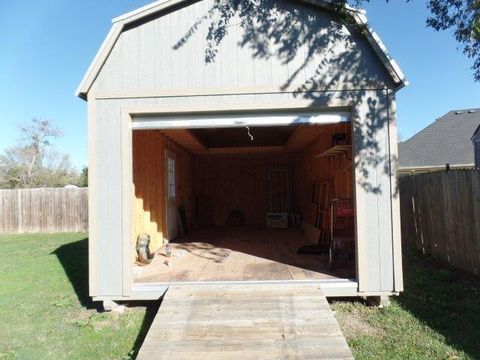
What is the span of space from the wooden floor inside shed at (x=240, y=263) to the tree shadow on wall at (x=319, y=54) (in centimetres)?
158

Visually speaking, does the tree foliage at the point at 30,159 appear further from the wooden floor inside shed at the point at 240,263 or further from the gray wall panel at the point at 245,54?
the gray wall panel at the point at 245,54

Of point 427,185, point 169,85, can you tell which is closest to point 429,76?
point 427,185

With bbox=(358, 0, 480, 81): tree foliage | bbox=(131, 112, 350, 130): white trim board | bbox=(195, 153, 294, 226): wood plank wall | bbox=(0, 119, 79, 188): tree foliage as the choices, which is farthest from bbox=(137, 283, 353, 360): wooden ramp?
bbox=(0, 119, 79, 188): tree foliage

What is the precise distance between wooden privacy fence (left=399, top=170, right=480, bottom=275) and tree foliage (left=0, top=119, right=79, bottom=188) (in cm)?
2584

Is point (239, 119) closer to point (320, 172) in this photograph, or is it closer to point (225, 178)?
point (320, 172)

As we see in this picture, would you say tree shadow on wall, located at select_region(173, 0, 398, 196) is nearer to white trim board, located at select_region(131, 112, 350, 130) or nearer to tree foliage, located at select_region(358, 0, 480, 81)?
white trim board, located at select_region(131, 112, 350, 130)

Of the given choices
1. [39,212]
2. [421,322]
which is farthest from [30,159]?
[421,322]

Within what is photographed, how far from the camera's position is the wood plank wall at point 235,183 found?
41.5ft

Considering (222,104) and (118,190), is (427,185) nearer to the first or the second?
(222,104)

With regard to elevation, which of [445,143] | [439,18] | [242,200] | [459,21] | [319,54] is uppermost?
[439,18]

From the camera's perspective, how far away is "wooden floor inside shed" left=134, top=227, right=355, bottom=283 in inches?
200

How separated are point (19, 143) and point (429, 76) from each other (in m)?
25.7

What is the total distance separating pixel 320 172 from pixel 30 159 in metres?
24.8

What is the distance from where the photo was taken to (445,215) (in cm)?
650
